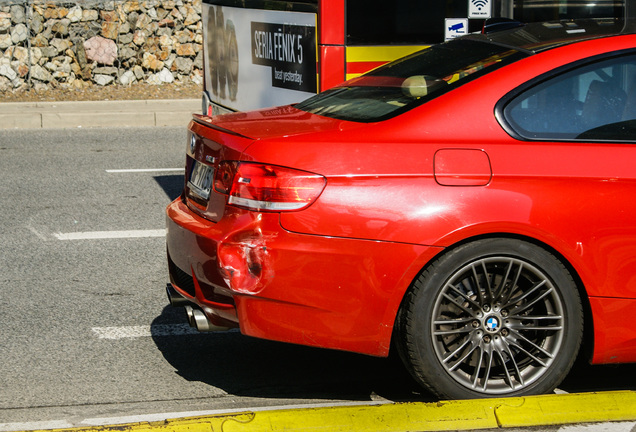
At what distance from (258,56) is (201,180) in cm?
317

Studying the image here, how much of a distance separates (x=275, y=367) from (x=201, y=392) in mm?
461

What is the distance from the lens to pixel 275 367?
4.53 metres

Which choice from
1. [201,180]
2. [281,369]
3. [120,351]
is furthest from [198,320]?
[120,351]

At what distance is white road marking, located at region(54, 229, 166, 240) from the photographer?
6.96m

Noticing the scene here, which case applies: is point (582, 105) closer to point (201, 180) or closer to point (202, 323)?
point (201, 180)

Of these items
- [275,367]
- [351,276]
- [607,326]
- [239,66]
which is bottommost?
[275,367]

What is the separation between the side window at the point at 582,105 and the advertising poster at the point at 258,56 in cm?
243

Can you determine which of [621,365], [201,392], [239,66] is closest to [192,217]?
[201,392]

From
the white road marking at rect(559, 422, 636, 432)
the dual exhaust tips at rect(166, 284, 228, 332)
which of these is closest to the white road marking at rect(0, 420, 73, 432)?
the dual exhaust tips at rect(166, 284, 228, 332)

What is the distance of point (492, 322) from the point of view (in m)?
3.88

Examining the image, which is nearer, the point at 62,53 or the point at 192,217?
the point at 192,217

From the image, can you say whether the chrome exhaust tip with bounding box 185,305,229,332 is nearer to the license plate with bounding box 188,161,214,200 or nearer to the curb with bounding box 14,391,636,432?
the curb with bounding box 14,391,636,432

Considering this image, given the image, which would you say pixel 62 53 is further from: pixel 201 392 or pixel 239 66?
pixel 201 392

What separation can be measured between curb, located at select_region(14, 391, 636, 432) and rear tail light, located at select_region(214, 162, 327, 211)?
83 centimetres
